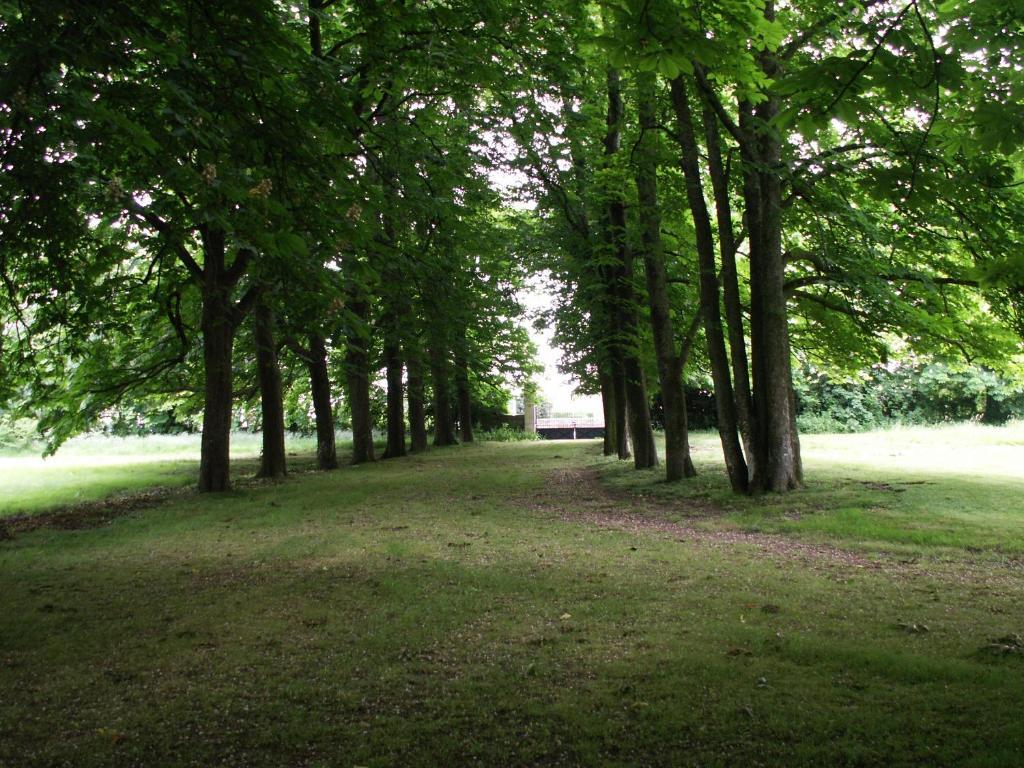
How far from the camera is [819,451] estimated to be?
21.0 metres

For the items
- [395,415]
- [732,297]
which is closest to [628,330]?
[732,297]

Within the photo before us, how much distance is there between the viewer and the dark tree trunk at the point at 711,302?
12281mm

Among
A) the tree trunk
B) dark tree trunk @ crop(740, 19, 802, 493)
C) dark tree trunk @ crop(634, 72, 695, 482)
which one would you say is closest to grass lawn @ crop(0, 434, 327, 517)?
the tree trunk

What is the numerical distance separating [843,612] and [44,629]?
6009mm

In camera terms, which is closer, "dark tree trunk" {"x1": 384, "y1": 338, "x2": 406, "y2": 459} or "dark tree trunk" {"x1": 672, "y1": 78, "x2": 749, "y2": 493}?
"dark tree trunk" {"x1": 672, "y1": 78, "x2": 749, "y2": 493}

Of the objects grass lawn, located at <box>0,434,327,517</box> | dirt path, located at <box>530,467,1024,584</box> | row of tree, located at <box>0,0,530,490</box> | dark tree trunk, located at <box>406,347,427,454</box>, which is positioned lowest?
dirt path, located at <box>530,467,1024,584</box>

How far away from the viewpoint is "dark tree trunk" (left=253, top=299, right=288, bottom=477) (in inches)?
681

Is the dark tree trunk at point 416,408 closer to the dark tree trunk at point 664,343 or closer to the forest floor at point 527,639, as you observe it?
the dark tree trunk at point 664,343

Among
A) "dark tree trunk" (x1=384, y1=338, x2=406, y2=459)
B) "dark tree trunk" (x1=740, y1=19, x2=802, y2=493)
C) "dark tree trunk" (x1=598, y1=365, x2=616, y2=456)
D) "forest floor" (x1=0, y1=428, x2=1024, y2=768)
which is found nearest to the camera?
"forest floor" (x1=0, y1=428, x2=1024, y2=768)

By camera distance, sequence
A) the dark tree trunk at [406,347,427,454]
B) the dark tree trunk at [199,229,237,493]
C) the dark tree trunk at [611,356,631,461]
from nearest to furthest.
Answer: the dark tree trunk at [199,229,237,493], the dark tree trunk at [611,356,631,461], the dark tree trunk at [406,347,427,454]

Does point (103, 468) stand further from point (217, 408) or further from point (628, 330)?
point (628, 330)

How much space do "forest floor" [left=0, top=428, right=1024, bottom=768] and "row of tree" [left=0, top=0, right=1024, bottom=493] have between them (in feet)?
7.59

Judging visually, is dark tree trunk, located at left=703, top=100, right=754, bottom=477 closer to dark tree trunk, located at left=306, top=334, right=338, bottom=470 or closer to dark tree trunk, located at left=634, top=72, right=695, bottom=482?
dark tree trunk, located at left=634, top=72, right=695, bottom=482

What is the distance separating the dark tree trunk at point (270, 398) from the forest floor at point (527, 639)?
6715 millimetres
